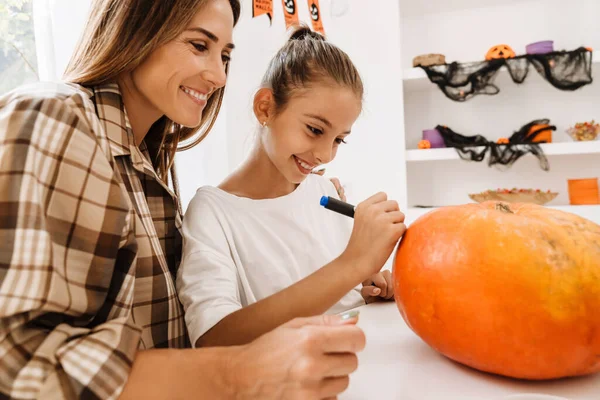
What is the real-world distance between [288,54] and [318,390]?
0.85 metres

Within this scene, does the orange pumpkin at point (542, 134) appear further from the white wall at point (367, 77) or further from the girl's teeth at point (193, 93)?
the girl's teeth at point (193, 93)

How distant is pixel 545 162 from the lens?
2596 millimetres

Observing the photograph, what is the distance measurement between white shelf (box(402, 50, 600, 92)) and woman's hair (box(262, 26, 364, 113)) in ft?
5.40

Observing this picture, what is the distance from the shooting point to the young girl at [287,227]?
0.68m

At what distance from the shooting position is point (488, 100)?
279cm

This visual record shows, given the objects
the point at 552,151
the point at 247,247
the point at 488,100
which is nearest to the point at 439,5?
the point at 488,100

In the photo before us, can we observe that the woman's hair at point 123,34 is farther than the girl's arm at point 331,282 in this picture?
Yes

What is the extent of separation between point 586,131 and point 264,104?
2.17m

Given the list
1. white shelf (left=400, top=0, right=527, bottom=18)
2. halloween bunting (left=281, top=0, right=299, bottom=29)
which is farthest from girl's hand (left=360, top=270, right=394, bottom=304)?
white shelf (left=400, top=0, right=527, bottom=18)

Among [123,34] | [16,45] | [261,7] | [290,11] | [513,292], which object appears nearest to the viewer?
[513,292]

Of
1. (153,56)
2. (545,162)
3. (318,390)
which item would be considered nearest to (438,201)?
(545,162)

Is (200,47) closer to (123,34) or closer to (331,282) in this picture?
(123,34)

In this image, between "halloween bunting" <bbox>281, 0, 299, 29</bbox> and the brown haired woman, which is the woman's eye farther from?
"halloween bunting" <bbox>281, 0, 299, 29</bbox>

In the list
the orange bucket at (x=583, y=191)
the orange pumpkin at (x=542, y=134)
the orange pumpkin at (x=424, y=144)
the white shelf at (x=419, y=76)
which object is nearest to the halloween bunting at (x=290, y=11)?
the white shelf at (x=419, y=76)
